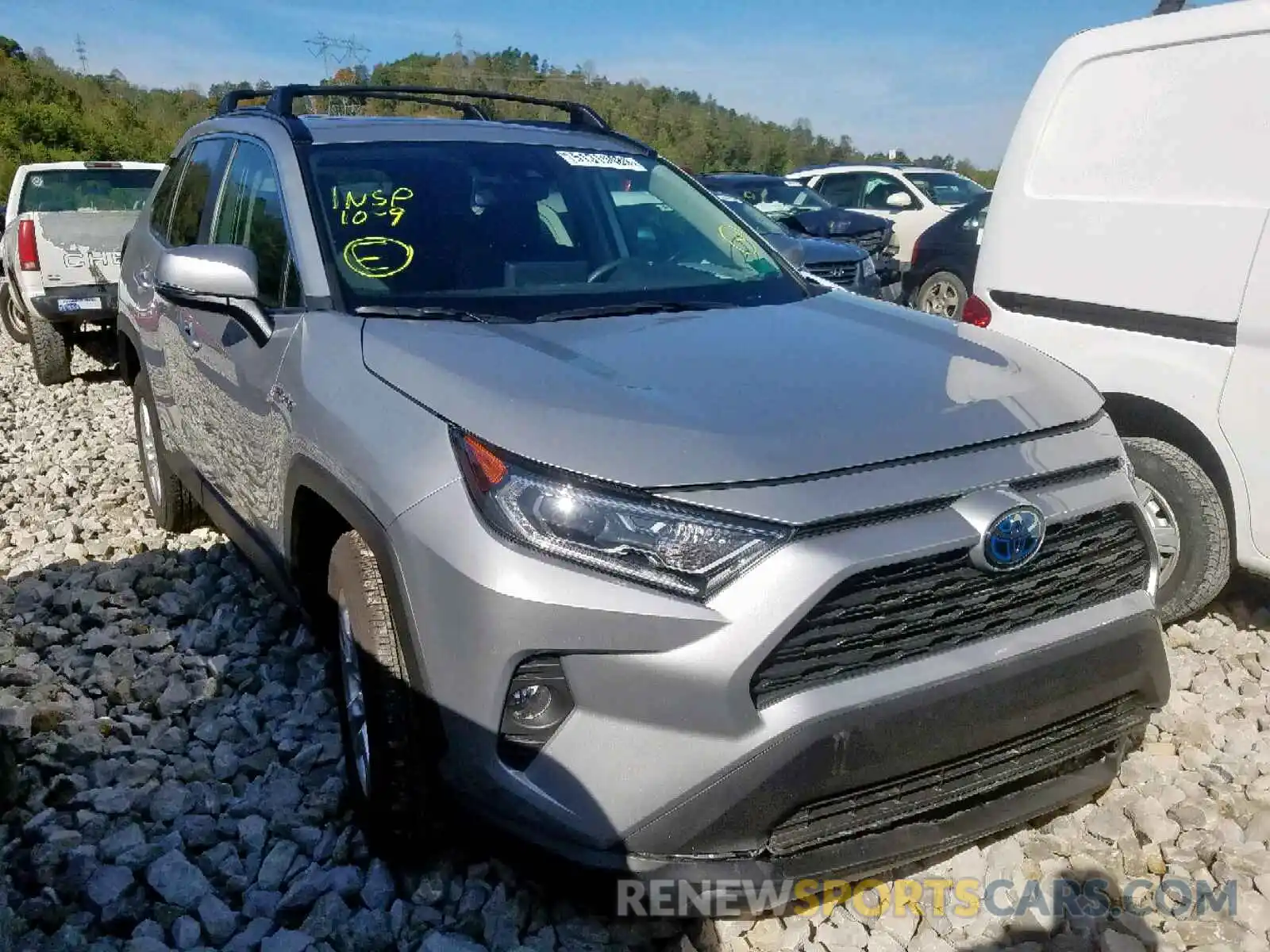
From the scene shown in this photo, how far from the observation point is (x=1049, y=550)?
2111mm

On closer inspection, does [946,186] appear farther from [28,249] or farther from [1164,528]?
[1164,528]

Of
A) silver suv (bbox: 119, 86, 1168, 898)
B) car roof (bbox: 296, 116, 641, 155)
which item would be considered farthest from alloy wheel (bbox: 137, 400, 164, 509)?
silver suv (bbox: 119, 86, 1168, 898)

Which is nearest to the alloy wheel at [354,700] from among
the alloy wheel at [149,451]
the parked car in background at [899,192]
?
the alloy wheel at [149,451]

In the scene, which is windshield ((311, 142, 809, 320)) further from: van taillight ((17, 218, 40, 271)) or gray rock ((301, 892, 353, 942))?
van taillight ((17, 218, 40, 271))

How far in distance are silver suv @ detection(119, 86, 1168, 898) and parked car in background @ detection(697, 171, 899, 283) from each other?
8.34m

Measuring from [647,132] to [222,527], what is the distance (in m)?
56.5

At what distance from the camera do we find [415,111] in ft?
57.2

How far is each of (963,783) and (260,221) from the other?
2.56m

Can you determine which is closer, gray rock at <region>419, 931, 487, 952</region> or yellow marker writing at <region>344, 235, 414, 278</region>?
gray rock at <region>419, 931, 487, 952</region>

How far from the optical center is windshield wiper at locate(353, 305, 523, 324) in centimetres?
262

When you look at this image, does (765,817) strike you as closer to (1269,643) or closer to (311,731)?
(311,731)

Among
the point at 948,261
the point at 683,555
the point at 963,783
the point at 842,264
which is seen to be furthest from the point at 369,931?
the point at 948,261

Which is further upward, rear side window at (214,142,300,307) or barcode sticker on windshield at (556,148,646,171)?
barcode sticker on windshield at (556,148,646,171)

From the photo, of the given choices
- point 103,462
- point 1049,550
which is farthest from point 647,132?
point 1049,550
